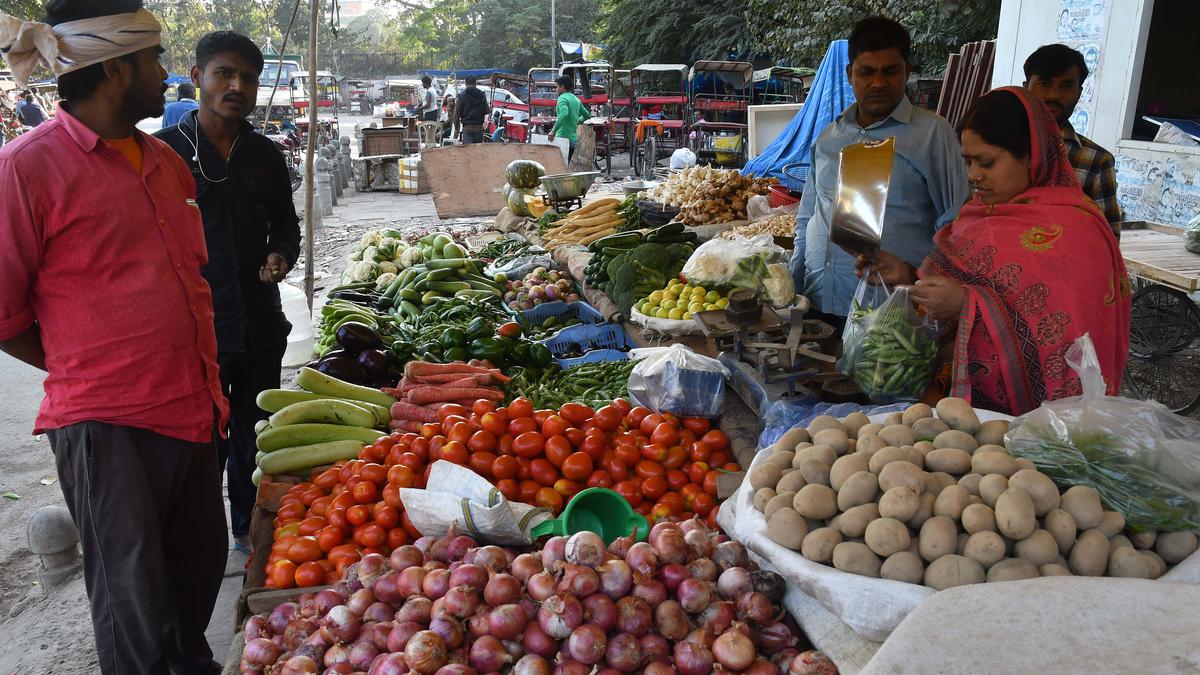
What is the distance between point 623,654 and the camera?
5.29 feet

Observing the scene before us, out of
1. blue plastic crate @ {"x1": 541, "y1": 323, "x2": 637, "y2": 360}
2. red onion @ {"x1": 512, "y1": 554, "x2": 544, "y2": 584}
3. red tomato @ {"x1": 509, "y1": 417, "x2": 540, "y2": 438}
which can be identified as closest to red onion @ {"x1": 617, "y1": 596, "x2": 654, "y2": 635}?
red onion @ {"x1": 512, "y1": 554, "x2": 544, "y2": 584}

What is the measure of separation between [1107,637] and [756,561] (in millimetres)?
741

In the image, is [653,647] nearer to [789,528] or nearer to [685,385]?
[789,528]

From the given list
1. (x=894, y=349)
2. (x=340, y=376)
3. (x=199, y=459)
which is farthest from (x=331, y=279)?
(x=894, y=349)

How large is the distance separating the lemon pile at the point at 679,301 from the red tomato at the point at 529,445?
142 centimetres

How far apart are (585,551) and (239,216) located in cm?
242

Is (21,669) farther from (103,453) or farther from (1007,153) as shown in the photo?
(1007,153)

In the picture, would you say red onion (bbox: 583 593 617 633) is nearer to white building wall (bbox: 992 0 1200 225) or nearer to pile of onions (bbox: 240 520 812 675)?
pile of onions (bbox: 240 520 812 675)

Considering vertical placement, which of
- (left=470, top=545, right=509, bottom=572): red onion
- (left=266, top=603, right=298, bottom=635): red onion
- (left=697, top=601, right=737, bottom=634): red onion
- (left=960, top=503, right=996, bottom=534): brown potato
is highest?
(left=960, top=503, right=996, bottom=534): brown potato

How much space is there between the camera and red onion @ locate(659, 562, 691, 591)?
70.1 inches

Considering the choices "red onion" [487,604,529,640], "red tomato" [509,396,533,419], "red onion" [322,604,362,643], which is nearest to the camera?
"red onion" [487,604,529,640]

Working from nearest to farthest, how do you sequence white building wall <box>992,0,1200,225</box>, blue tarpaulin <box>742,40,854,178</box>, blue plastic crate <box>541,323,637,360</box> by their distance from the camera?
blue plastic crate <box>541,323,637,360</box>, white building wall <box>992,0,1200,225</box>, blue tarpaulin <box>742,40,854,178</box>

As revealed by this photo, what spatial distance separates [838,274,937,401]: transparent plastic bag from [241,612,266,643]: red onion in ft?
6.26

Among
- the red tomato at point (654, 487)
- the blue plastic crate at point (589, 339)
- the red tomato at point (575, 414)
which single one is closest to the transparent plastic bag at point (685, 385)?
the red tomato at point (575, 414)
